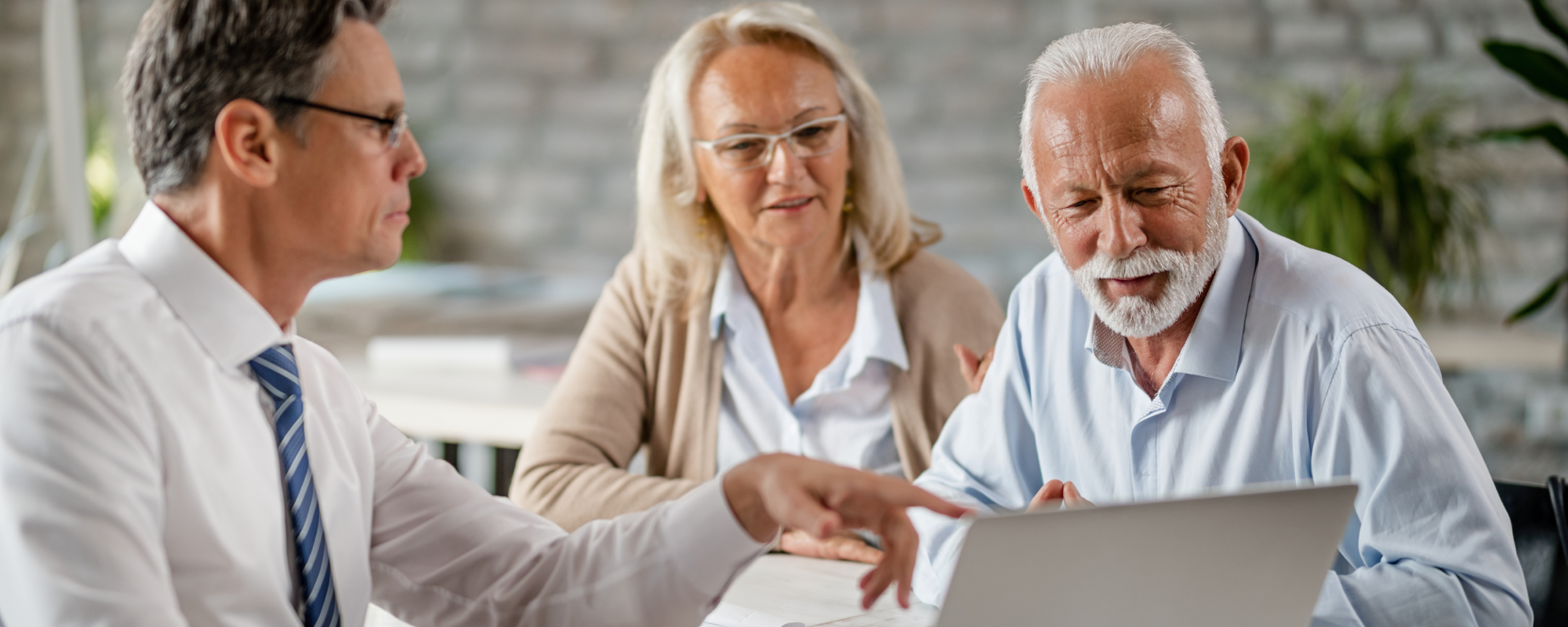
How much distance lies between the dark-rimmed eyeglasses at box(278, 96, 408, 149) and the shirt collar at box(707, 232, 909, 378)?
90cm

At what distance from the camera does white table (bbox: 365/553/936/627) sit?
4.18 feet

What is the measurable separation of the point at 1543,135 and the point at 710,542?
2.41 meters

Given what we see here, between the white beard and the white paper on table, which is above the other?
the white beard

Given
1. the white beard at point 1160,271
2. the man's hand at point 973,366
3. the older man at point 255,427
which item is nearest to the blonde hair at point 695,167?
the man's hand at point 973,366

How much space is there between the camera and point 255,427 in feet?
3.38

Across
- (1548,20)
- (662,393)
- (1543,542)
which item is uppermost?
(1548,20)

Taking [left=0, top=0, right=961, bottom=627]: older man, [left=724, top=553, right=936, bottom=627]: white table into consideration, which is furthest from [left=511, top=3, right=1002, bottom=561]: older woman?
[left=0, top=0, right=961, bottom=627]: older man

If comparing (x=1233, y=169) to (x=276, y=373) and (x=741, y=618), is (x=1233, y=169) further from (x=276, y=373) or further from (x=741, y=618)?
(x=276, y=373)

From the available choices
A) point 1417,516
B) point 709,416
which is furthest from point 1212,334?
point 709,416

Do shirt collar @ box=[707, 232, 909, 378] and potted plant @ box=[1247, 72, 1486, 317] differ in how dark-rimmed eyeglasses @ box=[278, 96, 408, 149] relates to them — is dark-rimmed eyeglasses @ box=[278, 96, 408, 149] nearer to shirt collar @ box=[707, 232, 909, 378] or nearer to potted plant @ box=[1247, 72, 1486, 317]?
shirt collar @ box=[707, 232, 909, 378]

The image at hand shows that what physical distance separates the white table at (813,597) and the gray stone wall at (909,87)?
1.80 metres

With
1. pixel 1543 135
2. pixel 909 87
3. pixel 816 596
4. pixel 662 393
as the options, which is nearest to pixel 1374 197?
pixel 1543 135

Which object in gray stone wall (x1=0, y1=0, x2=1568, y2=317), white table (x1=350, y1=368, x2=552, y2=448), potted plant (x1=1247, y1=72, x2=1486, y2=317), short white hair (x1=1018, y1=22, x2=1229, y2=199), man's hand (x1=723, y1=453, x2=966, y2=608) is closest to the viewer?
man's hand (x1=723, y1=453, x2=966, y2=608)

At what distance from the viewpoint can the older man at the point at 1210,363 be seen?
106cm
